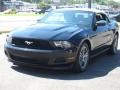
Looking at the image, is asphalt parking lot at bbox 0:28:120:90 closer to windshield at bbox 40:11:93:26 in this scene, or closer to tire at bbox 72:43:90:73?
tire at bbox 72:43:90:73

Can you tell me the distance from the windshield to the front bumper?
150cm

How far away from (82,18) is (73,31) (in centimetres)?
118

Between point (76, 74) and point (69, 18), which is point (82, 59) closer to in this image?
point (76, 74)

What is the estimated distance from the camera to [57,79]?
7.00 m

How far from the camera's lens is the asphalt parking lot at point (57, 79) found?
639 centimetres

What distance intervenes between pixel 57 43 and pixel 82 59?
920mm

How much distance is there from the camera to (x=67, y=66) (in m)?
7.32

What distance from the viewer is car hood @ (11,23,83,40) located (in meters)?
7.30

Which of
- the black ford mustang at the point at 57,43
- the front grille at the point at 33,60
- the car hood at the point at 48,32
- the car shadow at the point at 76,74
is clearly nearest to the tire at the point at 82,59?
the black ford mustang at the point at 57,43

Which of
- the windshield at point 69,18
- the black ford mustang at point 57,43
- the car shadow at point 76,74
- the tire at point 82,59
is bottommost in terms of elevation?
the car shadow at point 76,74

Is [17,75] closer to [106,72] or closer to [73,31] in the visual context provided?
[73,31]

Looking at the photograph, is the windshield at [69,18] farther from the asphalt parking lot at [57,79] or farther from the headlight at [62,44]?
the headlight at [62,44]

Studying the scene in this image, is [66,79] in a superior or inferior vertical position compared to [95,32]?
inferior

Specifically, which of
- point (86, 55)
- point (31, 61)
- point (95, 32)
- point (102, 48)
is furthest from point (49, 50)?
point (102, 48)
